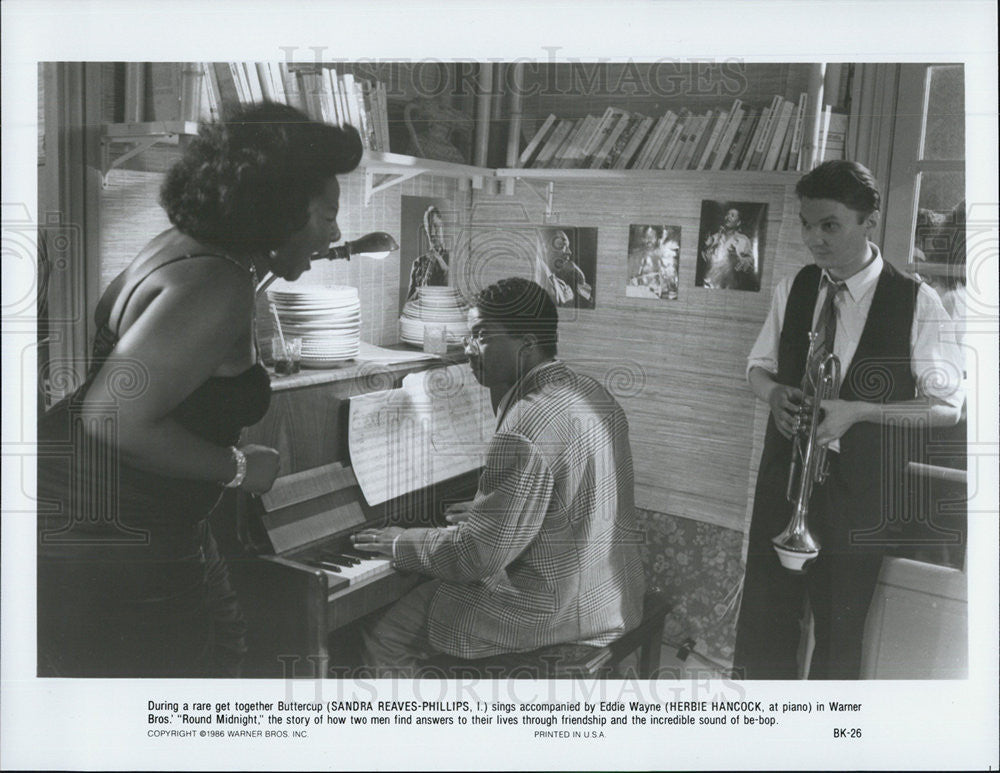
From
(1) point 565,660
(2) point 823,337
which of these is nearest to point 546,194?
(2) point 823,337

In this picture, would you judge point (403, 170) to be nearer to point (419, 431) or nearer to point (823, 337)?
point (419, 431)

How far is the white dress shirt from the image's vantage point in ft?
6.57

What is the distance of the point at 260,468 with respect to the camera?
1955 mm

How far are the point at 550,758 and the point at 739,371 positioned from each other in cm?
97

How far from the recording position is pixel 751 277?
6.54 ft

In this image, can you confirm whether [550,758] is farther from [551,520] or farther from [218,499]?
[218,499]

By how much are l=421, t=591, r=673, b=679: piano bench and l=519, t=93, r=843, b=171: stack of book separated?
3.17 ft

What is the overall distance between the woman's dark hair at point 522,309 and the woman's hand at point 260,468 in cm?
55

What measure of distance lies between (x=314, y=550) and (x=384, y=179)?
815 millimetres

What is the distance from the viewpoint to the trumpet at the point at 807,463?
6.60ft

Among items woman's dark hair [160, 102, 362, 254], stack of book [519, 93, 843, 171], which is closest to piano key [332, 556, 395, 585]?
woman's dark hair [160, 102, 362, 254]

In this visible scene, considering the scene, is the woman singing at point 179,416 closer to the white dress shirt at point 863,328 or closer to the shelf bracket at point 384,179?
the shelf bracket at point 384,179

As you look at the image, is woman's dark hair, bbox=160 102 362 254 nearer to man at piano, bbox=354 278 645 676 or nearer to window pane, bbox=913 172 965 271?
man at piano, bbox=354 278 645 676

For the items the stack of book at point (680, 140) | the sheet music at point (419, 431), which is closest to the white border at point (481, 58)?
the stack of book at point (680, 140)
